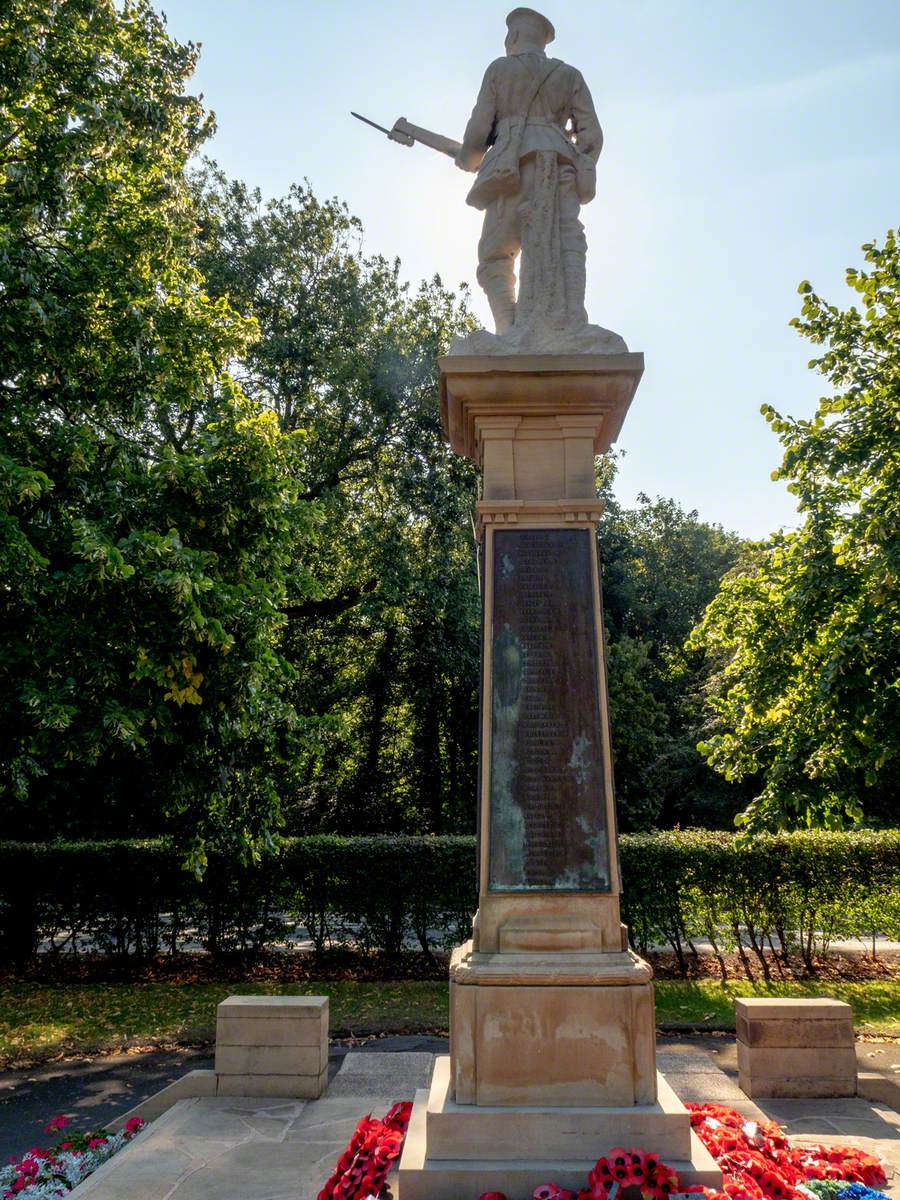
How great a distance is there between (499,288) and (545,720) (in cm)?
301

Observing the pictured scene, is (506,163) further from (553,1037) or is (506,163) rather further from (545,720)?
(553,1037)

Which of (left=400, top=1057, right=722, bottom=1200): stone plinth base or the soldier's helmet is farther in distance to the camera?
the soldier's helmet

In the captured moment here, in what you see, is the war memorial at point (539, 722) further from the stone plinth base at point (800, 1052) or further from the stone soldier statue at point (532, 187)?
the stone plinth base at point (800, 1052)

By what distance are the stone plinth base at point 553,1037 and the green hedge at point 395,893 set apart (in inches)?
363

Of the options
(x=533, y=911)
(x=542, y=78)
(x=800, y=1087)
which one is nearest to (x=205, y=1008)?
(x=800, y=1087)

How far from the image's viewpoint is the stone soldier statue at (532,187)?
5.91 metres

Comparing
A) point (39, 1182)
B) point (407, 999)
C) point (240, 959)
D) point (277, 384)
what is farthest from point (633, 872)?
point (277, 384)

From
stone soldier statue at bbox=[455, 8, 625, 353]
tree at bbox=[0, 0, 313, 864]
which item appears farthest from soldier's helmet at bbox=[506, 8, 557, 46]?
tree at bbox=[0, 0, 313, 864]

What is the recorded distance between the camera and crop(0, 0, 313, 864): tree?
340 inches

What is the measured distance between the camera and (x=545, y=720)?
5.22m

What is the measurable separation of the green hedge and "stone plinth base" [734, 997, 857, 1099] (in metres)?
6.01

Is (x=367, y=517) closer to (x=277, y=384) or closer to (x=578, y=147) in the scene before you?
(x=277, y=384)

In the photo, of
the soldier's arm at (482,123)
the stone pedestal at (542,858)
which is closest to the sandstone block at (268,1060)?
the stone pedestal at (542,858)

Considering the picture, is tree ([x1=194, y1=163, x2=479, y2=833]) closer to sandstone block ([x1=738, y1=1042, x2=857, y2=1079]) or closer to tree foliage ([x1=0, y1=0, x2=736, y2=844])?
tree foliage ([x1=0, y1=0, x2=736, y2=844])
